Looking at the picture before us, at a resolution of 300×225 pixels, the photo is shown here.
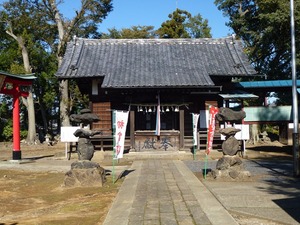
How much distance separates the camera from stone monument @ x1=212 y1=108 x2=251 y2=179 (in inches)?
417

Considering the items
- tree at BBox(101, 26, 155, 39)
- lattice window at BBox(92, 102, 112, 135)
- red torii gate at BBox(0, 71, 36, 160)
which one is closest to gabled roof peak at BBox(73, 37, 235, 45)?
lattice window at BBox(92, 102, 112, 135)

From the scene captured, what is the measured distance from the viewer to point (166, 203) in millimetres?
7250

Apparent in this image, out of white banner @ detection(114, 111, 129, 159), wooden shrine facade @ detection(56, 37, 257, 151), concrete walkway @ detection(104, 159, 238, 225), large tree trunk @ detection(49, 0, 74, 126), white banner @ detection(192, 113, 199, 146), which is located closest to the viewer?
concrete walkway @ detection(104, 159, 238, 225)

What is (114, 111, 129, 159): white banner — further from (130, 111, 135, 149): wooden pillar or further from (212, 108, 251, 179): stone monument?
(130, 111, 135, 149): wooden pillar

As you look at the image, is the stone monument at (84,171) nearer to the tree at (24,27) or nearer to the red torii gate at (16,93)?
the red torii gate at (16,93)

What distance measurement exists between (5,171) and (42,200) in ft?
21.9

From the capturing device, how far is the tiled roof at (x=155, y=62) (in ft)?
62.2

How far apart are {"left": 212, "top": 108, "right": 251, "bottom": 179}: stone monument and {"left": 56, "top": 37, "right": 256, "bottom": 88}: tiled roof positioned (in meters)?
7.08

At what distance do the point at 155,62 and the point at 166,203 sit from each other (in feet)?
47.8

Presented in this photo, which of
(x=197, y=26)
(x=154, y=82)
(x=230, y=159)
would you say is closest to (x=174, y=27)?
(x=197, y=26)

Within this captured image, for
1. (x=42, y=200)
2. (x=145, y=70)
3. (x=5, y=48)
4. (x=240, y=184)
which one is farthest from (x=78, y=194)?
(x=5, y=48)

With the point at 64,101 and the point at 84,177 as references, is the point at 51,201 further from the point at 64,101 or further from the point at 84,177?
the point at 64,101

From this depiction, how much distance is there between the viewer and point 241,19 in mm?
30359

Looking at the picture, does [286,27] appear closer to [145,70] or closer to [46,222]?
[145,70]
